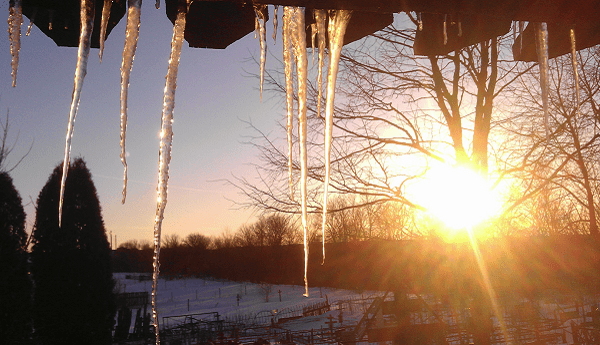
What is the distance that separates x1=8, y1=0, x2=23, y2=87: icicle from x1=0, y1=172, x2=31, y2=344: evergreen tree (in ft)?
24.3

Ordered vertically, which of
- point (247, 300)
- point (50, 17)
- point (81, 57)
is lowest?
point (247, 300)

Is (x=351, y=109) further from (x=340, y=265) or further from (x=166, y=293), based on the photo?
(x=166, y=293)

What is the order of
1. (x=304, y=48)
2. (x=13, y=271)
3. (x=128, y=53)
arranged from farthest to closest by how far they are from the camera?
(x=13, y=271) → (x=304, y=48) → (x=128, y=53)

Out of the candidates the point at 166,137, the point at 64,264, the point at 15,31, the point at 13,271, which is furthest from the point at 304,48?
the point at 64,264

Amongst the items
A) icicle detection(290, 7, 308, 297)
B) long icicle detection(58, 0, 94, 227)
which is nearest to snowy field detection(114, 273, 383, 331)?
icicle detection(290, 7, 308, 297)

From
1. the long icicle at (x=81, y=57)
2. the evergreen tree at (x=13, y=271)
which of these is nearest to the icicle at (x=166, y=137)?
the long icicle at (x=81, y=57)

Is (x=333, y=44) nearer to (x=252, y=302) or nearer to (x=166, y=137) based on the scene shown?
(x=166, y=137)

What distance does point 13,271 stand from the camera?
285 inches

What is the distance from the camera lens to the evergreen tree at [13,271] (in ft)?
23.1

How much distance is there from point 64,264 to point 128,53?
9638mm

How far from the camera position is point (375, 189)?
22.9 ft

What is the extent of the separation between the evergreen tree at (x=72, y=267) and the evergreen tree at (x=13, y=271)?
1.10 meters

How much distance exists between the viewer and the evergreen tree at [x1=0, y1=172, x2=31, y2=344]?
7.03 metres

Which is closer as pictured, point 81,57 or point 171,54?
point 81,57
